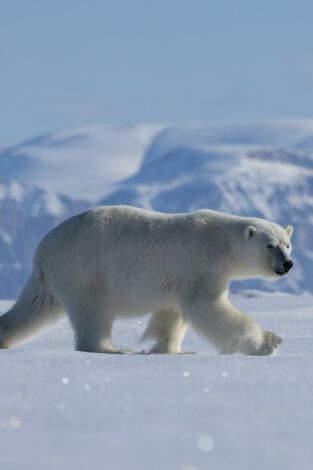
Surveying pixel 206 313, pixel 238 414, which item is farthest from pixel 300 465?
pixel 206 313

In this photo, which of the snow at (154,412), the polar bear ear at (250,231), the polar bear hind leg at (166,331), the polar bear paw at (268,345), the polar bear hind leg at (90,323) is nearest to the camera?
the snow at (154,412)

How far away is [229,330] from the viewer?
733 cm

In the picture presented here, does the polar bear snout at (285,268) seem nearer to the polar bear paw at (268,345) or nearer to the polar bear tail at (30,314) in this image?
the polar bear paw at (268,345)

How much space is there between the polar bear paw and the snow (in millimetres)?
1382

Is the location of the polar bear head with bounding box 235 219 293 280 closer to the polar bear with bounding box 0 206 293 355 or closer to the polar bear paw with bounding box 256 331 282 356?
the polar bear with bounding box 0 206 293 355

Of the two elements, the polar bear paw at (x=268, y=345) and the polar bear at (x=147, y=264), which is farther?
the polar bear at (x=147, y=264)

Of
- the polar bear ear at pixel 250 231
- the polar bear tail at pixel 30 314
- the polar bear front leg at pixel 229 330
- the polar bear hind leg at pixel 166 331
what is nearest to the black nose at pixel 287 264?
the polar bear ear at pixel 250 231

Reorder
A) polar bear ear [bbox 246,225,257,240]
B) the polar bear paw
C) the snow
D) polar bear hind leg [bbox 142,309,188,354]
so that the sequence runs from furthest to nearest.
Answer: polar bear hind leg [bbox 142,309,188,354] → polar bear ear [bbox 246,225,257,240] → the polar bear paw → the snow

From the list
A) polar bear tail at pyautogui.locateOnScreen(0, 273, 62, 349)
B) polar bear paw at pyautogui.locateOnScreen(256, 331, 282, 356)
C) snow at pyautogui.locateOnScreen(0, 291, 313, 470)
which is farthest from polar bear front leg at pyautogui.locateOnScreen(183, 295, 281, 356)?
snow at pyautogui.locateOnScreen(0, 291, 313, 470)

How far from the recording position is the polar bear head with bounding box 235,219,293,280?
767cm

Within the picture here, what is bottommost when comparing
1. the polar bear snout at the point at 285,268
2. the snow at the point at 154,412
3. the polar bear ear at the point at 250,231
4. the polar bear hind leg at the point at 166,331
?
the polar bear hind leg at the point at 166,331

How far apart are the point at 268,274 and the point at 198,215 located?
0.69 metres

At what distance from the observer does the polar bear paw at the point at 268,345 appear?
7.28 m

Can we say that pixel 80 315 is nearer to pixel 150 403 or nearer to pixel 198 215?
pixel 198 215
